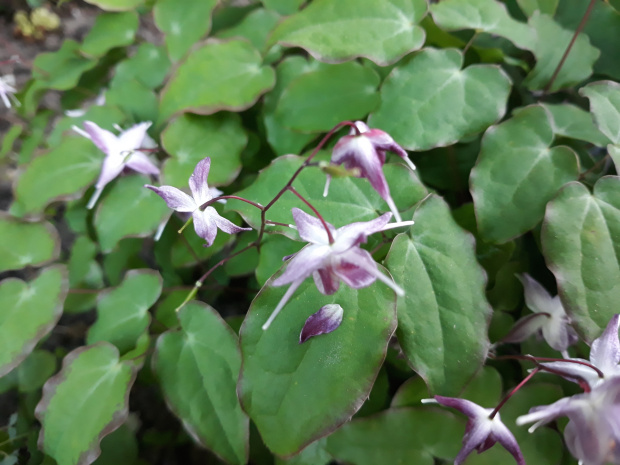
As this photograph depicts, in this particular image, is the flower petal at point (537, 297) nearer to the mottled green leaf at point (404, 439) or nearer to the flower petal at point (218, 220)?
the mottled green leaf at point (404, 439)

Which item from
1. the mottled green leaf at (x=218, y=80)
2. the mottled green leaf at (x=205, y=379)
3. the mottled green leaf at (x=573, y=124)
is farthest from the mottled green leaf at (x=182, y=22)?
the mottled green leaf at (x=573, y=124)

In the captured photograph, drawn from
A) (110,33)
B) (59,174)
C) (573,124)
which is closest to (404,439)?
(573,124)

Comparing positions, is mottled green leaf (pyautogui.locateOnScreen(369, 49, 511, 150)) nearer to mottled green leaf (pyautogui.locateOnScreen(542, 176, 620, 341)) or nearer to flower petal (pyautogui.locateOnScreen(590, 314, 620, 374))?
mottled green leaf (pyautogui.locateOnScreen(542, 176, 620, 341))

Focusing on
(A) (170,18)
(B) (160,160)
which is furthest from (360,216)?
(A) (170,18)

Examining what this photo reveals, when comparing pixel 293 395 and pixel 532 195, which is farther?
pixel 532 195

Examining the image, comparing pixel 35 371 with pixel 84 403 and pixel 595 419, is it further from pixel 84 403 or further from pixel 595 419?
pixel 595 419

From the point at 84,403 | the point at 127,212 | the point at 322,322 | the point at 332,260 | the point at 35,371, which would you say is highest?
the point at 332,260

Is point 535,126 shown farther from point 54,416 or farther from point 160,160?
point 54,416
